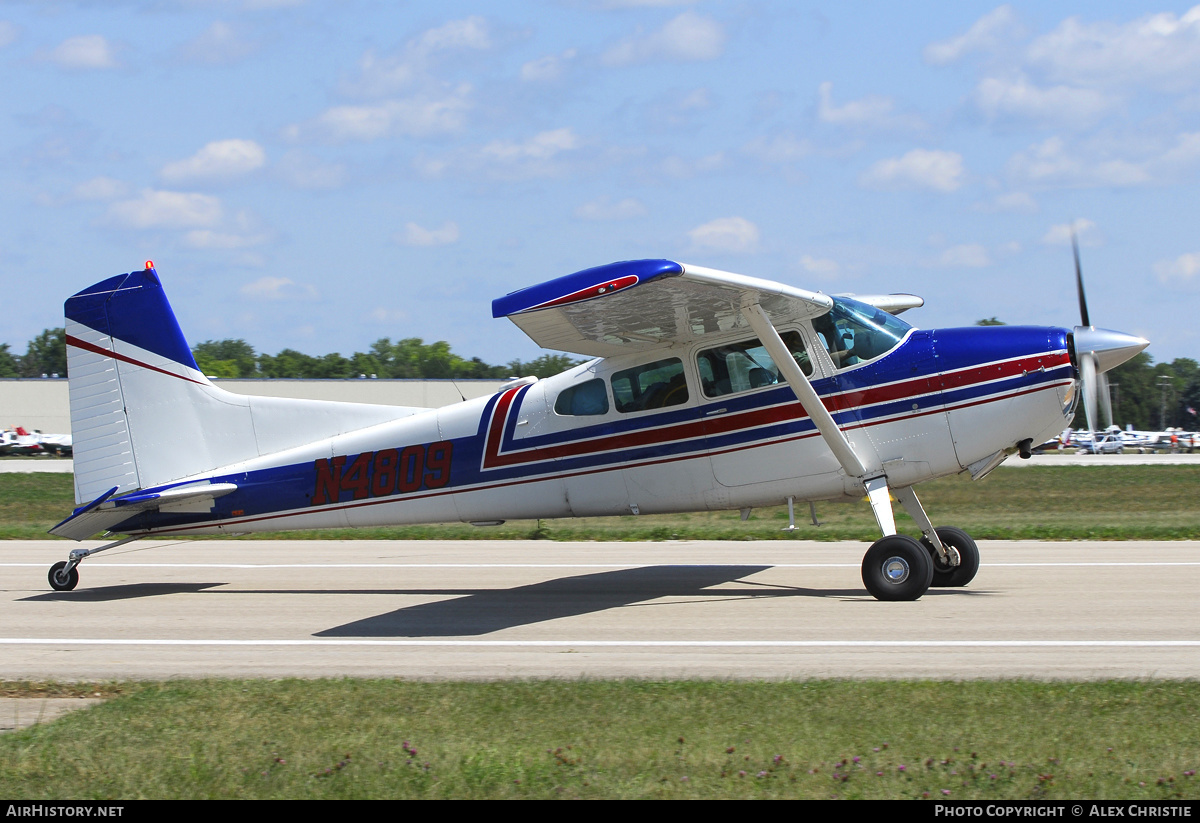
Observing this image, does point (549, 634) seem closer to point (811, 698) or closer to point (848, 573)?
point (811, 698)

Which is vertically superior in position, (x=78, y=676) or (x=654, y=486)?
(x=654, y=486)

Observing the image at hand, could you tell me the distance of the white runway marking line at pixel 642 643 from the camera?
7.70m

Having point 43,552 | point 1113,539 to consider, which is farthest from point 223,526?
point 1113,539

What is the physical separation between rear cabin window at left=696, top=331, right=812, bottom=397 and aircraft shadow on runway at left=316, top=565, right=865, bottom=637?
2.15 metres

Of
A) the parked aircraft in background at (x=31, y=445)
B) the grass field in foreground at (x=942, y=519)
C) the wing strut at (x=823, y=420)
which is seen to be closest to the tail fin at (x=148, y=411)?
the wing strut at (x=823, y=420)

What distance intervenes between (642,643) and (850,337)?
377 cm

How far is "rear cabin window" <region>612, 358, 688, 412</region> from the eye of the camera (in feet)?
33.9

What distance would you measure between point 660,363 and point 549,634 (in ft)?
10.1

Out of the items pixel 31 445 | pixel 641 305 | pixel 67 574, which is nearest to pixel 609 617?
pixel 641 305

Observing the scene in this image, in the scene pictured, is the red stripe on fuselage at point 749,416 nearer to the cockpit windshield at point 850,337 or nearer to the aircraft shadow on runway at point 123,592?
the cockpit windshield at point 850,337

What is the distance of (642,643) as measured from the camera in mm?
8203

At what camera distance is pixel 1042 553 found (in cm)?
1342

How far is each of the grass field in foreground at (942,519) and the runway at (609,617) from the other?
1514 mm

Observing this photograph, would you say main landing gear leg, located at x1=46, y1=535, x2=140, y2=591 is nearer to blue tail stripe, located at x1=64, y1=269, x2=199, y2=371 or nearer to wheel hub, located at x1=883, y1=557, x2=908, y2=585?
blue tail stripe, located at x1=64, y1=269, x2=199, y2=371
